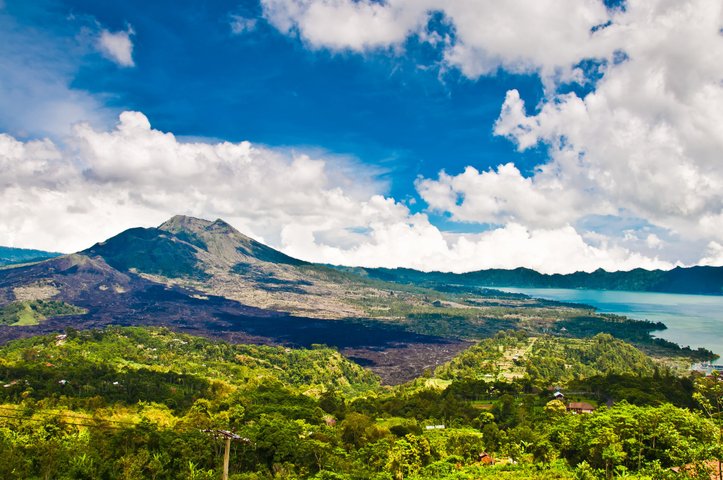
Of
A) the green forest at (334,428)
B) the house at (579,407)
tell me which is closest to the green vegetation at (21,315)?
the green forest at (334,428)

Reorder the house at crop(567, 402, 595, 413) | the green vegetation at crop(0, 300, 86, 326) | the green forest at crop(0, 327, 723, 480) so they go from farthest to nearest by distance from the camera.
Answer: the green vegetation at crop(0, 300, 86, 326)
the house at crop(567, 402, 595, 413)
the green forest at crop(0, 327, 723, 480)

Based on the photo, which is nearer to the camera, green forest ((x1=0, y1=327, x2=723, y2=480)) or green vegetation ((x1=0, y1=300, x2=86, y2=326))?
green forest ((x1=0, y1=327, x2=723, y2=480))

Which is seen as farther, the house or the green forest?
the house

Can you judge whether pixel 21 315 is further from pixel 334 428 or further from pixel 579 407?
pixel 579 407

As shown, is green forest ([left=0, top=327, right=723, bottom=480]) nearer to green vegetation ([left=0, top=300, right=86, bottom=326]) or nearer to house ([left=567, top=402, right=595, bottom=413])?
house ([left=567, top=402, right=595, bottom=413])

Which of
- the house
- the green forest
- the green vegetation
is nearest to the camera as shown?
the green forest

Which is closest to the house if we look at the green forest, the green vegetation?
the green forest

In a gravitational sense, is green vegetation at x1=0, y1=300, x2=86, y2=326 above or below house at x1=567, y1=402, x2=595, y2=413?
below

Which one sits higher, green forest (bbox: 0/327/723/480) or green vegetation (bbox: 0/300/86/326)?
green forest (bbox: 0/327/723/480)

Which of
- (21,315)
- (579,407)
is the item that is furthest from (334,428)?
(21,315)

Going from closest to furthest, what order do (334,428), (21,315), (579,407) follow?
1. (334,428)
2. (579,407)
3. (21,315)

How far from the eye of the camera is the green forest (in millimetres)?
24359

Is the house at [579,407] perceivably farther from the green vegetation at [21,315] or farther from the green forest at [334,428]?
the green vegetation at [21,315]

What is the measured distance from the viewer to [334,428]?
1506 inches
